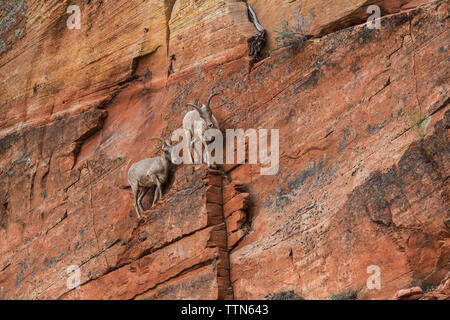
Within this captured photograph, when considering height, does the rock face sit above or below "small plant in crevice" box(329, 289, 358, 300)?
above

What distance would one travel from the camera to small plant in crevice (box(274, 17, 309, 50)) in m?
18.3

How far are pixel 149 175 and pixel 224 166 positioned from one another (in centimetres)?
218

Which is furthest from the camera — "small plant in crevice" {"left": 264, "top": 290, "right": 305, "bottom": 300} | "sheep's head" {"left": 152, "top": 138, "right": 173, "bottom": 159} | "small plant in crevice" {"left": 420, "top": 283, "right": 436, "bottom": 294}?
"sheep's head" {"left": 152, "top": 138, "right": 173, "bottom": 159}

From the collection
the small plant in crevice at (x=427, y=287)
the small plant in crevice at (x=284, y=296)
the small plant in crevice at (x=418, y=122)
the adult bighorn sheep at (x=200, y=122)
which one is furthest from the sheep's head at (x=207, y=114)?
the small plant in crevice at (x=427, y=287)

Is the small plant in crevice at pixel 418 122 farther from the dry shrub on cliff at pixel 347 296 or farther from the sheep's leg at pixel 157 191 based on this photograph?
the sheep's leg at pixel 157 191

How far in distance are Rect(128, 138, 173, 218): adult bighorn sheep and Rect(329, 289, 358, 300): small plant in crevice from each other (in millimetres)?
6122

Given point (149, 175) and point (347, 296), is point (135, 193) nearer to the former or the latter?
point (149, 175)

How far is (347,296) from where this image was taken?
14633mm

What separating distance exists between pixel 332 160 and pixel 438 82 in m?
2.74

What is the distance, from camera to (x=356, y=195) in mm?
15367

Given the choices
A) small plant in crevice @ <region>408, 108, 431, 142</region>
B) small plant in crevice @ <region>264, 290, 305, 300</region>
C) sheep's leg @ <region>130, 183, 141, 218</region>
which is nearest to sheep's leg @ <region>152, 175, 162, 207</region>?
sheep's leg @ <region>130, 183, 141, 218</region>

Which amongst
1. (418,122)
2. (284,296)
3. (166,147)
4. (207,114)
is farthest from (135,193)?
(418,122)

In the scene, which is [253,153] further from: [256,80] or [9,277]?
[9,277]

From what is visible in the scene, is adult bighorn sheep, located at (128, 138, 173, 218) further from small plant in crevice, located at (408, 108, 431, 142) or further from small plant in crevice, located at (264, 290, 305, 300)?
small plant in crevice, located at (408, 108, 431, 142)
